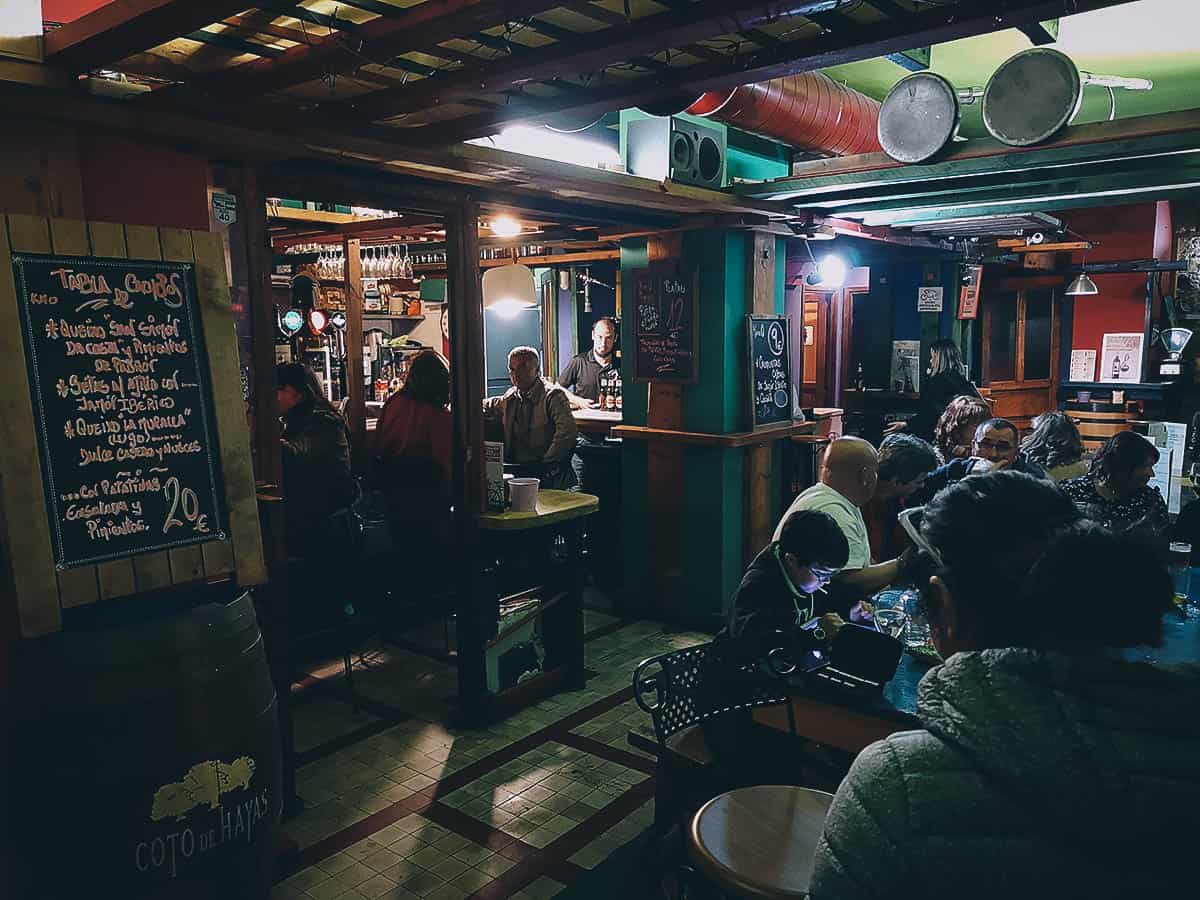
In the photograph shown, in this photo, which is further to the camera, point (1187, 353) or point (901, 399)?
point (1187, 353)

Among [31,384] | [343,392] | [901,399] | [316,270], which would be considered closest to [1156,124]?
[31,384]

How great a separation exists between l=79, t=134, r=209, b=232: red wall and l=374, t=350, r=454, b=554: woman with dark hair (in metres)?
2.45

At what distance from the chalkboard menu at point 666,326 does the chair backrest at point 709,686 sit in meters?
3.35

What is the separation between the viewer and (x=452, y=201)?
4.58 meters

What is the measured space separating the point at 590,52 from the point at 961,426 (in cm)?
407

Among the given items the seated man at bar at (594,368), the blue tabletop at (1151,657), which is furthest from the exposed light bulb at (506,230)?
the blue tabletop at (1151,657)

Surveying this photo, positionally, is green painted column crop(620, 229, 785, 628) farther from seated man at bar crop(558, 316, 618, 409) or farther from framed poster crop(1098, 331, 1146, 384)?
framed poster crop(1098, 331, 1146, 384)

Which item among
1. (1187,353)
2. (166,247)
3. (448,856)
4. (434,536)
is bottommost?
(448,856)

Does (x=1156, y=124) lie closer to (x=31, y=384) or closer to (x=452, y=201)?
(x=452, y=201)

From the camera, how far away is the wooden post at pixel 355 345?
276 inches

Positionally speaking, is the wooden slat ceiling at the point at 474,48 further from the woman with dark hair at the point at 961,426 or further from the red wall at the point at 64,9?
the woman with dark hair at the point at 961,426

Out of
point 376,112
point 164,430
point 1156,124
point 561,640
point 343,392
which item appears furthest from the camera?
point 343,392

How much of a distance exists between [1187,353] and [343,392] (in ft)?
36.4

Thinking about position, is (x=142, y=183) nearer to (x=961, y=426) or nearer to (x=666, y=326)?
(x=666, y=326)
